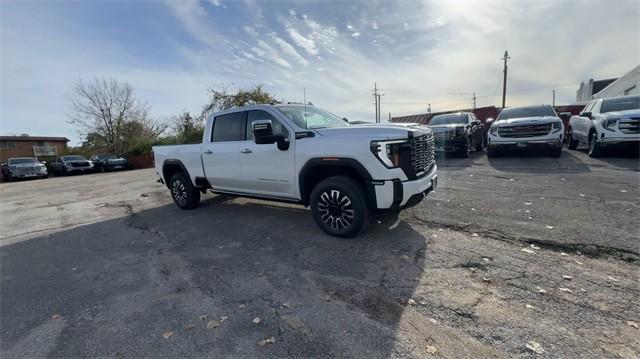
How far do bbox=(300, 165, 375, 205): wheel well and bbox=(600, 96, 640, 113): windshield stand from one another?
9970 mm

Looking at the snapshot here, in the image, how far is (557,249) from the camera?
11.4ft

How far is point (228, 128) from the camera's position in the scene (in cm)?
546

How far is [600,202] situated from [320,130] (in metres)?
4.75

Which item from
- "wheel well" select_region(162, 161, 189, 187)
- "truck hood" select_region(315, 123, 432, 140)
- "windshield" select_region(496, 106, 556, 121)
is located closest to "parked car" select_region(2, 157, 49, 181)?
"wheel well" select_region(162, 161, 189, 187)

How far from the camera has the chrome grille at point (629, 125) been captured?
810 centimetres

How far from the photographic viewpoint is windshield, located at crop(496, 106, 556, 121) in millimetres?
10273

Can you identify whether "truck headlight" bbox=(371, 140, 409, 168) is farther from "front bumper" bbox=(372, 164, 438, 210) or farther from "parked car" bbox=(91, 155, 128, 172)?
"parked car" bbox=(91, 155, 128, 172)

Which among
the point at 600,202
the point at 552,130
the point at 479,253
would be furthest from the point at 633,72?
the point at 479,253

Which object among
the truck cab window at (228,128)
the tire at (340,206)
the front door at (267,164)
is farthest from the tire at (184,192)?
the tire at (340,206)

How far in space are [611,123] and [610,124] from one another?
3 centimetres

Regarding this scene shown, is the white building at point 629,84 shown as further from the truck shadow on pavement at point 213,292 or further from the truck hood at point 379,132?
the truck shadow on pavement at point 213,292

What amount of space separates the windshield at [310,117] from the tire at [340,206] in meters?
1.00

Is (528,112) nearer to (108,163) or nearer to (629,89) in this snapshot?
(629,89)

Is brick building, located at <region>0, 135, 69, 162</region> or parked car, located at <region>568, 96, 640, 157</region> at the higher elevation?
brick building, located at <region>0, 135, 69, 162</region>
